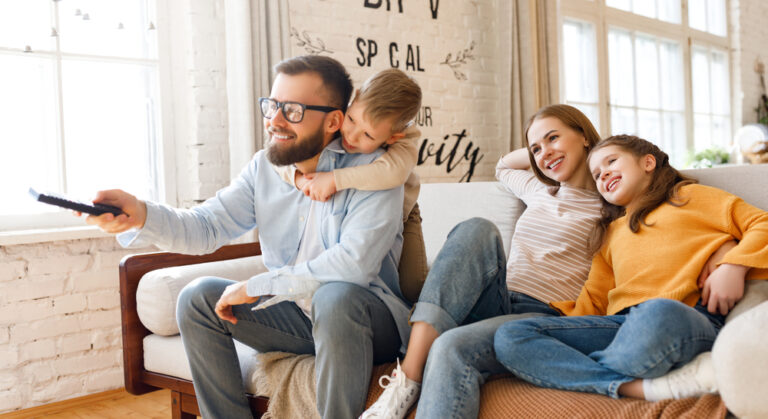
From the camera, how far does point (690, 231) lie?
144 centimetres

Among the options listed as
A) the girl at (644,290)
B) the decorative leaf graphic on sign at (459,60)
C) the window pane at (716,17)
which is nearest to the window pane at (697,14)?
the window pane at (716,17)

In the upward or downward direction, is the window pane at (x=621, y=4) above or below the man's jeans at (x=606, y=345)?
above

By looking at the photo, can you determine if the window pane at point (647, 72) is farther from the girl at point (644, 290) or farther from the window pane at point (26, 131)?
the window pane at point (26, 131)

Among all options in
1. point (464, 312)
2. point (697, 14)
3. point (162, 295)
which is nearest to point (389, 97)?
point (464, 312)

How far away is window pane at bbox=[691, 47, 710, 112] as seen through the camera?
571cm

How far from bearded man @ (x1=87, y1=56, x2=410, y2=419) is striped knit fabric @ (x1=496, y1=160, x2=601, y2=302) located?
34 centimetres

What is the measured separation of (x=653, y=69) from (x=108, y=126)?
4.19 meters

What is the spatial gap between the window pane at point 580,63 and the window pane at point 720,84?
1961mm

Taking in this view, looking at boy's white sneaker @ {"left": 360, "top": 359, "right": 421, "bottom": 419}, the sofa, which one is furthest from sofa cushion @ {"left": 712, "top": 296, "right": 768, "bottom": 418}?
boy's white sneaker @ {"left": 360, "top": 359, "right": 421, "bottom": 419}

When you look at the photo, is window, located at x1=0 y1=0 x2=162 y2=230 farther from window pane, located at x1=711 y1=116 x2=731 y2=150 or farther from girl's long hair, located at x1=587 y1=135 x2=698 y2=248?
window pane, located at x1=711 y1=116 x2=731 y2=150

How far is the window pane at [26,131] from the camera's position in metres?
2.53

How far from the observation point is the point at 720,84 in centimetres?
605

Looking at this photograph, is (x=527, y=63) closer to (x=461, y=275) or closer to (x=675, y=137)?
(x=675, y=137)

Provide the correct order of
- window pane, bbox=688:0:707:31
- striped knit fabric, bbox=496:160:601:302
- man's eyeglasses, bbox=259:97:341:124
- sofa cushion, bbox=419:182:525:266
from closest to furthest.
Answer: man's eyeglasses, bbox=259:97:341:124 < striped knit fabric, bbox=496:160:601:302 < sofa cushion, bbox=419:182:525:266 < window pane, bbox=688:0:707:31
